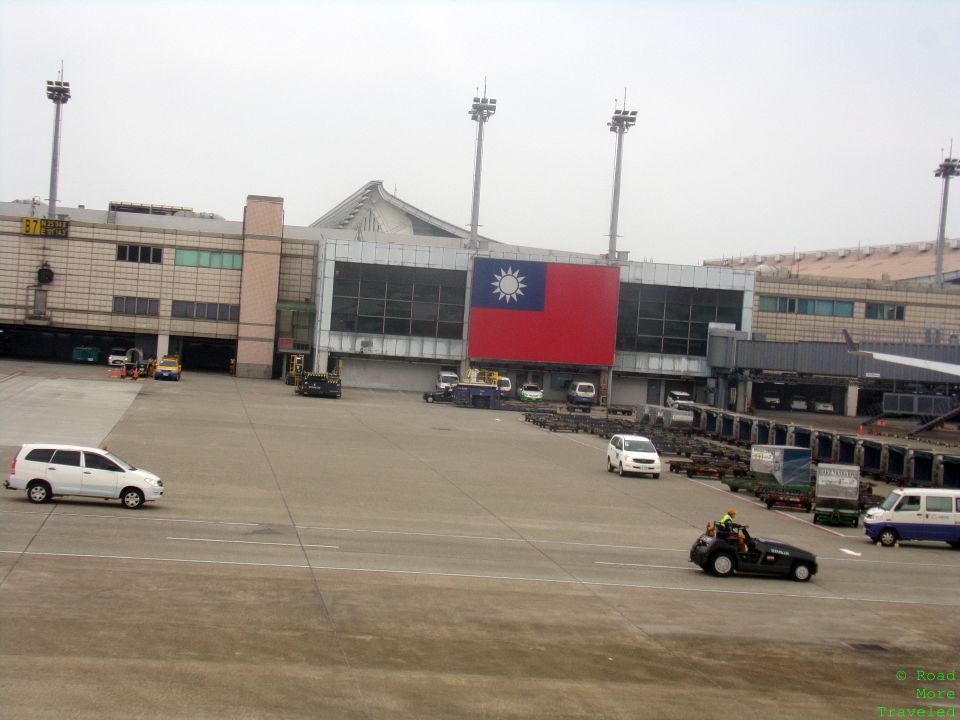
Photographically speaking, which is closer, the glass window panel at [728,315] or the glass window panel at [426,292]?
the glass window panel at [426,292]

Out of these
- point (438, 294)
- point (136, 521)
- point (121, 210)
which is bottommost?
point (136, 521)

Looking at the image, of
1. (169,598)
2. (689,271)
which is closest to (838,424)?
(689,271)

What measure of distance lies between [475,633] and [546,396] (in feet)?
229

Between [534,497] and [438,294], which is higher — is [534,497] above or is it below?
below

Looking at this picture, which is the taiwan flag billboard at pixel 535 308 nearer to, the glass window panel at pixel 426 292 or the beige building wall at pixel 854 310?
the glass window panel at pixel 426 292

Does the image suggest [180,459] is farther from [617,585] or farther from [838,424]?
[838,424]

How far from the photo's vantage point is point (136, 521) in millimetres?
25828

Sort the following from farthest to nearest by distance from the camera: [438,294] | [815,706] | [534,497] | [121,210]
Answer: [121,210] < [438,294] < [534,497] < [815,706]

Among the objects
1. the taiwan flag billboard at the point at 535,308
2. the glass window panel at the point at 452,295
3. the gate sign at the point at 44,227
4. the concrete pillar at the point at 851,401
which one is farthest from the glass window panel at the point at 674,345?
the gate sign at the point at 44,227

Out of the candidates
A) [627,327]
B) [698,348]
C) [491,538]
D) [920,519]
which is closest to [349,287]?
[627,327]

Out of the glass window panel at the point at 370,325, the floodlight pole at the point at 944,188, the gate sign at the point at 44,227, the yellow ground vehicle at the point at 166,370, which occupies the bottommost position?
the yellow ground vehicle at the point at 166,370

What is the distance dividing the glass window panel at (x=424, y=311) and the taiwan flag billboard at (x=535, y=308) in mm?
3483

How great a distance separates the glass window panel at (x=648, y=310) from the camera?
85562mm

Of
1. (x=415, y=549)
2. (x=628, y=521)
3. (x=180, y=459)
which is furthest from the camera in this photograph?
(x=180, y=459)
